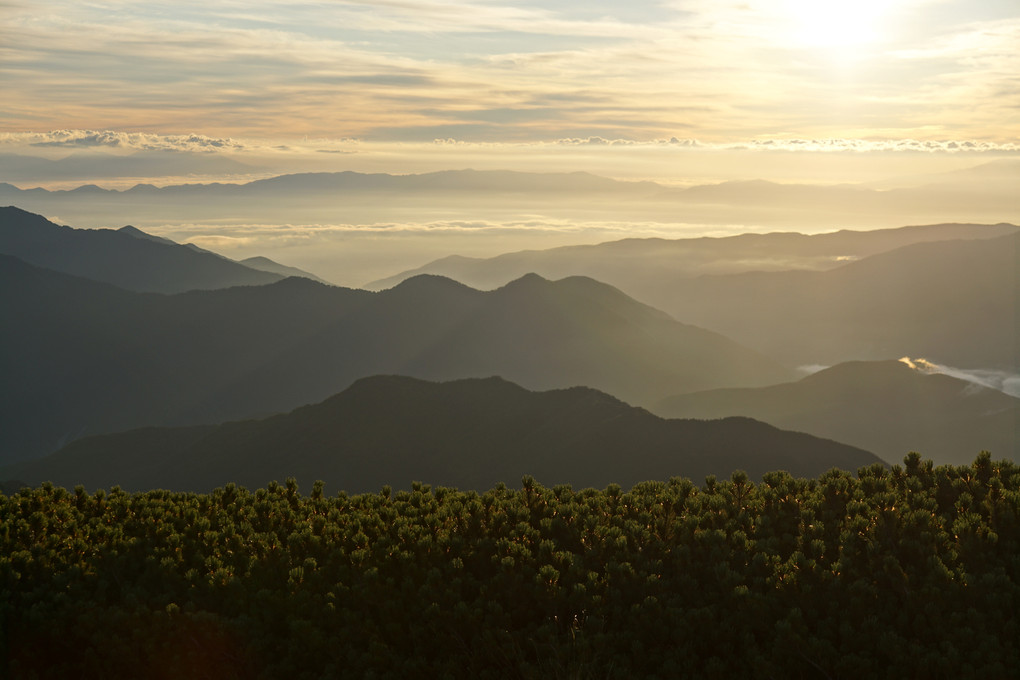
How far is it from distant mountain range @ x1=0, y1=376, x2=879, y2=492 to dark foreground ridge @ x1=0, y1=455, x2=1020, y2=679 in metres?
81.6

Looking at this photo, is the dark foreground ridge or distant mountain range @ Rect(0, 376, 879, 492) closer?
the dark foreground ridge

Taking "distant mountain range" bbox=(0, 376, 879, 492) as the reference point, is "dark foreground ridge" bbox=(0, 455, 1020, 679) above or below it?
above

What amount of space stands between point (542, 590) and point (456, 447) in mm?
110257

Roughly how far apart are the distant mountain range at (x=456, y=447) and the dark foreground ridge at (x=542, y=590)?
81602mm

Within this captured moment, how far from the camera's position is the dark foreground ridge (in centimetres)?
1145

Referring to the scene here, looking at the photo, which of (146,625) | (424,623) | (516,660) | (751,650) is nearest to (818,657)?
(751,650)

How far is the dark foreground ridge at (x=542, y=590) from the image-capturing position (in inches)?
451

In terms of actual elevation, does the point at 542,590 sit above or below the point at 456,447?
above

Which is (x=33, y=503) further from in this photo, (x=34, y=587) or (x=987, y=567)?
(x=987, y=567)

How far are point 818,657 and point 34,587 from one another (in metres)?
11.4

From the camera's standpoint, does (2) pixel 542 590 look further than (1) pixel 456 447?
No

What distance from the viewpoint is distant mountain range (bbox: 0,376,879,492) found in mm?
103375

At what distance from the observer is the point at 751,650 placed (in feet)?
37.1

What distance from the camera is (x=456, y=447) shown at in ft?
399
